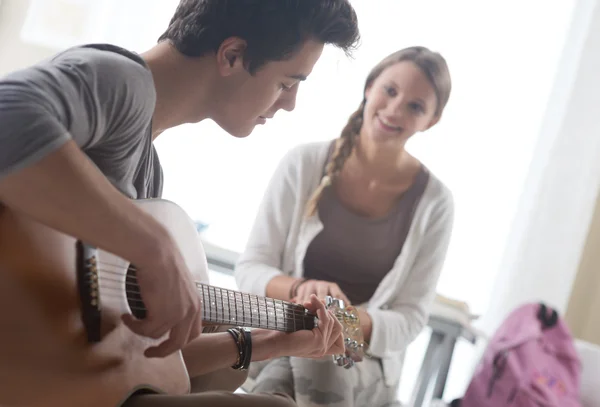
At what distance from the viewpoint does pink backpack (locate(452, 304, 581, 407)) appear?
1.73 m

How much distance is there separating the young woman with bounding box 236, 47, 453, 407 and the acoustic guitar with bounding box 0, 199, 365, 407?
71cm

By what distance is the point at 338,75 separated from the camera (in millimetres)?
1976

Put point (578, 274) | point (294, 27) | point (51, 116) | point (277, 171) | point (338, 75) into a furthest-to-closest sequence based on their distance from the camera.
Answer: point (578, 274) < point (338, 75) < point (277, 171) < point (294, 27) < point (51, 116)

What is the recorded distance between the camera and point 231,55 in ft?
3.12

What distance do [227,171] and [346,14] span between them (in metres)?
1.06

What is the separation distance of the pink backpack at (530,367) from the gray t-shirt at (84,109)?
1.20 m

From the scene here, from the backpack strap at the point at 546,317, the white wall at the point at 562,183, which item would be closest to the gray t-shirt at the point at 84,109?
the backpack strap at the point at 546,317

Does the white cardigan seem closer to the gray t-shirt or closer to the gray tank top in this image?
the gray tank top

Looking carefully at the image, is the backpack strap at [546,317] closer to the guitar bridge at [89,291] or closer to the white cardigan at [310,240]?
the white cardigan at [310,240]

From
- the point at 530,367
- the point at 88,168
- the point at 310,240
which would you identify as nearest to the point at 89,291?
the point at 88,168

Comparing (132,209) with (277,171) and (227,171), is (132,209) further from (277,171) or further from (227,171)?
(227,171)

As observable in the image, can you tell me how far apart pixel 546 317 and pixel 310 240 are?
2.26ft

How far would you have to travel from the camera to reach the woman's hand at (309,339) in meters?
1.08

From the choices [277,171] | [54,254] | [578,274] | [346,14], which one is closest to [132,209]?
[54,254]
